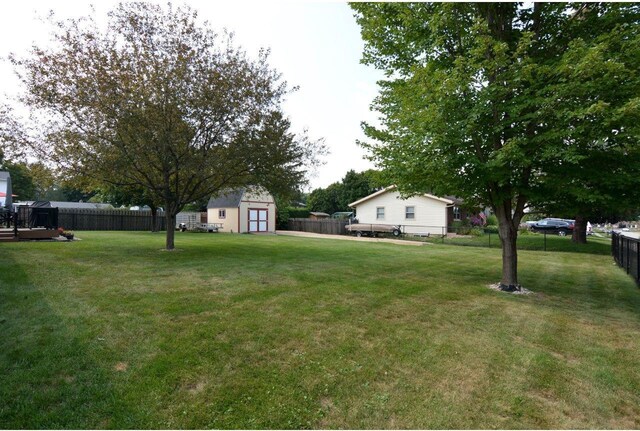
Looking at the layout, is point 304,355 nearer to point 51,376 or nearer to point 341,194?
point 51,376

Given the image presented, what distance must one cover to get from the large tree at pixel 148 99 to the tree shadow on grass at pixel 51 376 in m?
7.35

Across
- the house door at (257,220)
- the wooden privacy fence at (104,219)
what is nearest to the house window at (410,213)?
the house door at (257,220)

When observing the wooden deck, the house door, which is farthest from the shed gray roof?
the wooden deck

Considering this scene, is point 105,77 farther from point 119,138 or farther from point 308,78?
point 308,78

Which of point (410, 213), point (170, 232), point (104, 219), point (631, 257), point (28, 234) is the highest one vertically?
point (410, 213)

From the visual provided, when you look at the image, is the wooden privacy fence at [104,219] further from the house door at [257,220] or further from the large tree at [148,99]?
the large tree at [148,99]

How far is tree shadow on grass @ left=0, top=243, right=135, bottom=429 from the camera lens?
103 inches

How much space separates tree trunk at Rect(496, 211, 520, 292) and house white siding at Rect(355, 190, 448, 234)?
684 inches

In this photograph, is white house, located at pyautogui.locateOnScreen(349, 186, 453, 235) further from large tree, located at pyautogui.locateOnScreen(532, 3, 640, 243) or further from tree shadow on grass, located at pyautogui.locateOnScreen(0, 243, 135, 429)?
tree shadow on grass, located at pyautogui.locateOnScreen(0, 243, 135, 429)

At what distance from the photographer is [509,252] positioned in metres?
7.87

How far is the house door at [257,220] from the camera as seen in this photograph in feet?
101

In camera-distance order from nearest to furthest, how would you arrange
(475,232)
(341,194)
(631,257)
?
(631,257), (475,232), (341,194)

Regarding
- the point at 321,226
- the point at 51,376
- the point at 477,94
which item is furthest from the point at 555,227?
the point at 51,376

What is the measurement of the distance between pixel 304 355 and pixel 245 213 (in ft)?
90.3
